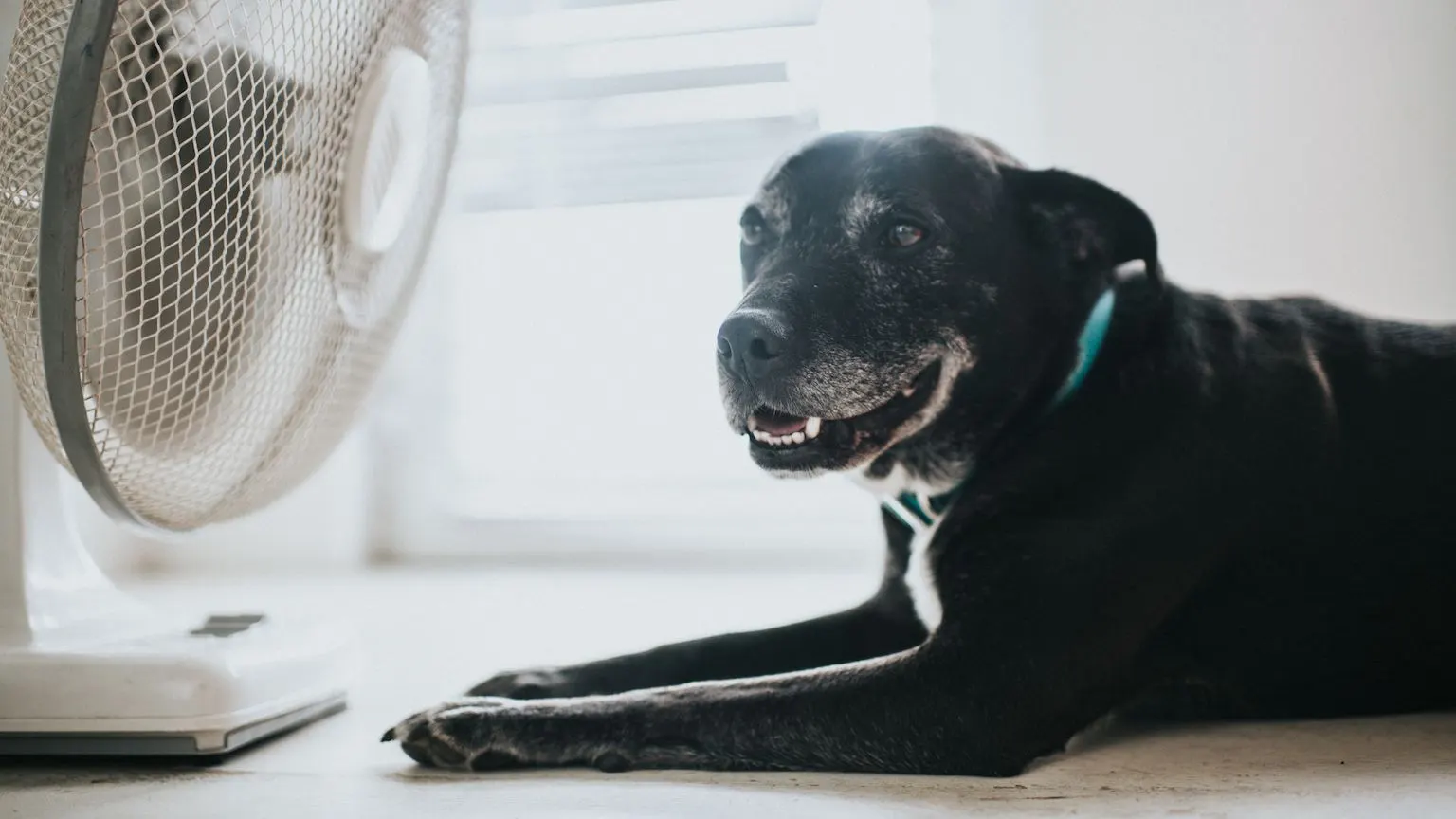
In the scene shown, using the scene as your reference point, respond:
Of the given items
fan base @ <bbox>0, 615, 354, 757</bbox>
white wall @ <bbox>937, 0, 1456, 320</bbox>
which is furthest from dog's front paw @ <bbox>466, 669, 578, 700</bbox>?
white wall @ <bbox>937, 0, 1456, 320</bbox>

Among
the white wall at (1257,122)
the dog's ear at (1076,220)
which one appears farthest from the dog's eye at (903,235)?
the white wall at (1257,122)

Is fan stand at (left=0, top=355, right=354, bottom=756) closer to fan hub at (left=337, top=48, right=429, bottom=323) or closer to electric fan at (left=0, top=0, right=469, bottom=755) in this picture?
electric fan at (left=0, top=0, right=469, bottom=755)

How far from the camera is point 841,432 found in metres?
1.16

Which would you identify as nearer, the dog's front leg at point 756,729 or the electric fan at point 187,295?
the electric fan at point 187,295

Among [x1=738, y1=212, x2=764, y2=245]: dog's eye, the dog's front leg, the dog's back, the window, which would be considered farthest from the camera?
the window

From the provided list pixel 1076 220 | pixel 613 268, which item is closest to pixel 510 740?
pixel 1076 220

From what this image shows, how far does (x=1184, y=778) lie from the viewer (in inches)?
37.2

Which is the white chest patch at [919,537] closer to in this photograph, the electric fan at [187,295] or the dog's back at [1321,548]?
the dog's back at [1321,548]

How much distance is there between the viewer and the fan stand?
3.45 ft

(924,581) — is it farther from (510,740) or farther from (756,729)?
(510,740)

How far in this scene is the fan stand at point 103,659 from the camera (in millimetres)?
1053

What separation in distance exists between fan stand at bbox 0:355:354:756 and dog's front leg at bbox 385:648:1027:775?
0.18m

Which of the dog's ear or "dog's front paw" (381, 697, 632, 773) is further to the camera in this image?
the dog's ear

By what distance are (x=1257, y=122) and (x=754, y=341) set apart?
175cm
